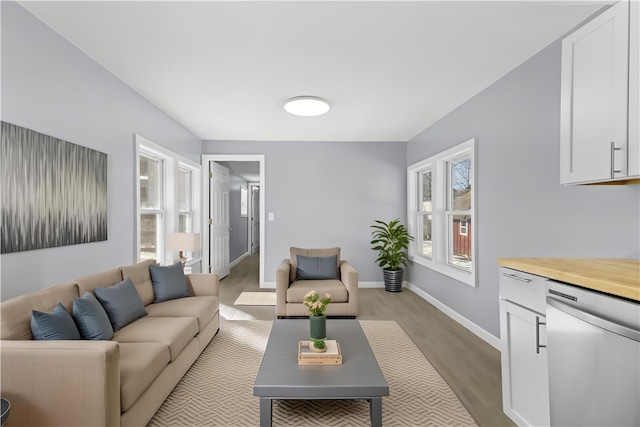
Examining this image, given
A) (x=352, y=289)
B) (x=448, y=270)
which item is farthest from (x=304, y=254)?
(x=448, y=270)

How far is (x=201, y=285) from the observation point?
3.46m

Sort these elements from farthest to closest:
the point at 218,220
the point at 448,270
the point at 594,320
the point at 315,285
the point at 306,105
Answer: the point at 218,220 < the point at 448,270 < the point at 315,285 < the point at 306,105 < the point at 594,320

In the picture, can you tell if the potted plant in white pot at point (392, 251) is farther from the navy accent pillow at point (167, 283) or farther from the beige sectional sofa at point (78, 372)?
the beige sectional sofa at point (78, 372)

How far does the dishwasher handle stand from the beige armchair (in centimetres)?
248

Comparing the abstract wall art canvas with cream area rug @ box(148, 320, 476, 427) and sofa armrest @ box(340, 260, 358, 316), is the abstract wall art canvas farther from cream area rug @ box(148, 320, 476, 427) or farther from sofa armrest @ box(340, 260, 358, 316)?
sofa armrest @ box(340, 260, 358, 316)

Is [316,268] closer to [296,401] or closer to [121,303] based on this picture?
[296,401]

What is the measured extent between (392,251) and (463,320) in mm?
1833

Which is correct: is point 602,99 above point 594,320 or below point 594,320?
above

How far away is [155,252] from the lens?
14.2 feet

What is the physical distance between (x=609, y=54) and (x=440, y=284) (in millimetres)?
3298

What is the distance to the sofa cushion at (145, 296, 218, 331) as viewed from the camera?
9.18 ft

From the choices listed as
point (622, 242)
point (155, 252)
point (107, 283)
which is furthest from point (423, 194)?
point (107, 283)

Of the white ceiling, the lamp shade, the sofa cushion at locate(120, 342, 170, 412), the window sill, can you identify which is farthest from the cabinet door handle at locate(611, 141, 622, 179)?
the lamp shade

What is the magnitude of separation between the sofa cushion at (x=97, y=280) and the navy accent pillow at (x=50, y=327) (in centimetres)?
48
